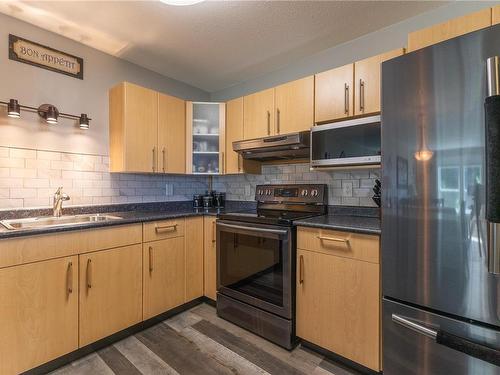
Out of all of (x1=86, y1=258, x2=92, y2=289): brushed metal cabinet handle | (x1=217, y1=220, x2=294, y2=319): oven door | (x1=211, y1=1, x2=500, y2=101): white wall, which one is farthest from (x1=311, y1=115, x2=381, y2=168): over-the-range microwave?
(x1=86, y1=258, x2=92, y2=289): brushed metal cabinet handle

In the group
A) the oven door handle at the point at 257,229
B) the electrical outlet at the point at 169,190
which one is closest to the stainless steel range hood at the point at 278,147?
the oven door handle at the point at 257,229

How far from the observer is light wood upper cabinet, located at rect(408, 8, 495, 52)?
1254mm

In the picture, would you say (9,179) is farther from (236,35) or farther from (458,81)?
(458,81)

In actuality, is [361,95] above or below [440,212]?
above

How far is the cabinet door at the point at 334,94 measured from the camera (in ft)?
6.19

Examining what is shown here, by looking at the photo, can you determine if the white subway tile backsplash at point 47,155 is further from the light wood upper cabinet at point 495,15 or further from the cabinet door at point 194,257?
the light wood upper cabinet at point 495,15

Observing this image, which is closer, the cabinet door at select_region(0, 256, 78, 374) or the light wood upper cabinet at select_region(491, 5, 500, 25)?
Answer: the light wood upper cabinet at select_region(491, 5, 500, 25)

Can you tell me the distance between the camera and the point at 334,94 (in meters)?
1.96

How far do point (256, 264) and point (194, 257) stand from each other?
2.20 feet

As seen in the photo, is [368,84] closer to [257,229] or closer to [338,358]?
[257,229]

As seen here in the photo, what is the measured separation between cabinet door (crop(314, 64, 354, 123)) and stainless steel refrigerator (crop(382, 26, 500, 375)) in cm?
59

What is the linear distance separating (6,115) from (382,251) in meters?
2.62

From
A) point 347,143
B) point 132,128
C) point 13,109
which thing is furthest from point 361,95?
point 13,109

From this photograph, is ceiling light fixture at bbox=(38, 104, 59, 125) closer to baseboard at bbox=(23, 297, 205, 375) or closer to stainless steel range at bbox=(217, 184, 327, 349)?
stainless steel range at bbox=(217, 184, 327, 349)
